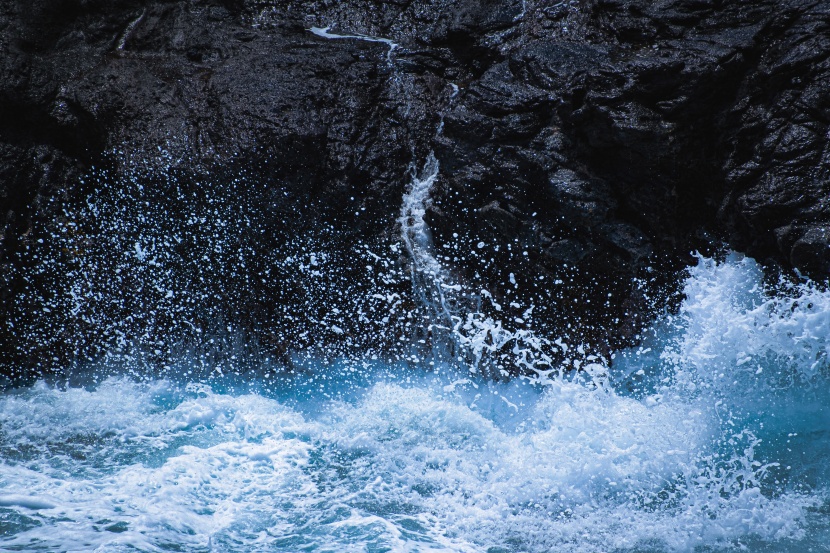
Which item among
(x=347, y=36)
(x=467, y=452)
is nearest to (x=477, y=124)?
(x=347, y=36)

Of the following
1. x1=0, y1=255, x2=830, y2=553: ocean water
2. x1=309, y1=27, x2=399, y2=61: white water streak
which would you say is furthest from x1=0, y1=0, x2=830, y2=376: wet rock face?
x1=0, y1=255, x2=830, y2=553: ocean water

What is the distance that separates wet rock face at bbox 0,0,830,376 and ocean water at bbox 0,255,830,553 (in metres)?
0.51

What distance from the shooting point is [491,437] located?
14.2ft

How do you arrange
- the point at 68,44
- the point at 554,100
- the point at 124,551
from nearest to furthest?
the point at 124,551 < the point at 554,100 < the point at 68,44

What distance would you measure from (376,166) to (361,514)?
8.71 feet

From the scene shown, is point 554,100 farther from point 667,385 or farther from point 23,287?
point 23,287

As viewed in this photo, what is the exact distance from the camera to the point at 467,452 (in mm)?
4164

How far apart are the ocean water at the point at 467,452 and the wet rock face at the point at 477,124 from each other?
505 mm

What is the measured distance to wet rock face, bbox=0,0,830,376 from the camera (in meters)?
4.43

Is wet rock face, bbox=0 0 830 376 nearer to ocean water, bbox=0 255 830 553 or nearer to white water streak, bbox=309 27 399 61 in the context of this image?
white water streak, bbox=309 27 399 61

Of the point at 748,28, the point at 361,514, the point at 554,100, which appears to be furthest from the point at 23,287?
the point at 748,28

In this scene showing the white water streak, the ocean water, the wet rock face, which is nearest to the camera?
the ocean water

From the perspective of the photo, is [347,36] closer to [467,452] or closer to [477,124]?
[477,124]

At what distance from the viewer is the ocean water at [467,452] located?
337cm
